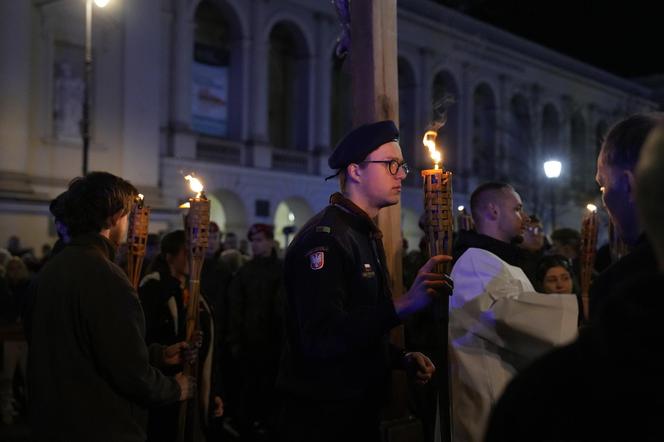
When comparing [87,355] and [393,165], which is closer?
[87,355]

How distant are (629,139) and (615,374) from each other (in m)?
1.27

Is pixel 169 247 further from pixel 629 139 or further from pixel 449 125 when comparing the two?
pixel 449 125

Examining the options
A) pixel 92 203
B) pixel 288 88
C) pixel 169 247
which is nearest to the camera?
pixel 92 203

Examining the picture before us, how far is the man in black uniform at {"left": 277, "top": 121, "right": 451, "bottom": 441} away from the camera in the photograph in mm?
3139

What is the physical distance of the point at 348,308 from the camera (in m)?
3.33

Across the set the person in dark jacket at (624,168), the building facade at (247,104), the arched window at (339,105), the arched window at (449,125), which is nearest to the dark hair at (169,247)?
the person in dark jacket at (624,168)

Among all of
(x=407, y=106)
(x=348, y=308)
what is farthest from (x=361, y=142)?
(x=407, y=106)

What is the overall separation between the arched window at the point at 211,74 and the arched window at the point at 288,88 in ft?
8.70

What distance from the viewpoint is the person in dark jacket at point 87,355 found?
3.31 meters

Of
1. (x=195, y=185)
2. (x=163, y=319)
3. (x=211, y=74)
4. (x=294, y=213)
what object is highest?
(x=211, y=74)

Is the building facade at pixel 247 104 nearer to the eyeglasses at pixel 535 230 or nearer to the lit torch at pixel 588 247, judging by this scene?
the eyeglasses at pixel 535 230

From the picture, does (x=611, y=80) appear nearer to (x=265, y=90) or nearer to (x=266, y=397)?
(x=265, y=90)

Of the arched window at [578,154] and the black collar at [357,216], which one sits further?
the arched window at [578,154]

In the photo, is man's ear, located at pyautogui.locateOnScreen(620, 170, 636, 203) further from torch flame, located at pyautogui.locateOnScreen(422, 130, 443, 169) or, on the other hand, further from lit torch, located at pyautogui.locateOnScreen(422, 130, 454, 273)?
torch flame, located at pyautogui.locateOnScreen(422, 130, 443, 169)
